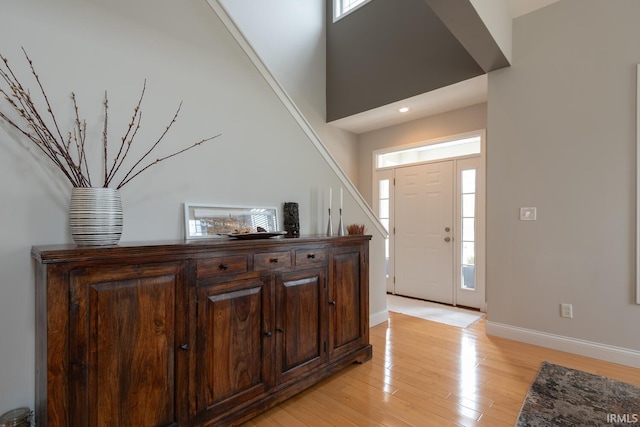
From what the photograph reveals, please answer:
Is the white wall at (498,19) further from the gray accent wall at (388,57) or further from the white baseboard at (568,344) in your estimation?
the white baseboard at (568,344)

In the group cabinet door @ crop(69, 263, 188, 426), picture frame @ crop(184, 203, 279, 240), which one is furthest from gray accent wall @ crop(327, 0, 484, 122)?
cabinet door @ crop(69, 263, 188, 426)

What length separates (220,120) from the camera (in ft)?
7.06

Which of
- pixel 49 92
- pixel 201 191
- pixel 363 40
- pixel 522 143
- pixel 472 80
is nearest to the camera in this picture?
pixel 49 92

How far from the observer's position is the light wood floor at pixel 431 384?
1.75 m

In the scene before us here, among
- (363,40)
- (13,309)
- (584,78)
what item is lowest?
(13,309)

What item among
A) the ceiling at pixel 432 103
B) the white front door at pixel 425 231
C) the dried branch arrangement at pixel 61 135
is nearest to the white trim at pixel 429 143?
the white front door at pixel 425 231

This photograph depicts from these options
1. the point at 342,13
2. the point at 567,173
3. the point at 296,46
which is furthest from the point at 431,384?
the point at 342,13

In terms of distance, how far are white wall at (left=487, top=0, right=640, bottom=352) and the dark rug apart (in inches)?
23.4

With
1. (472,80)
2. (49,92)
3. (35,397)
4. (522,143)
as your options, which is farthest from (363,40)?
(35,397)

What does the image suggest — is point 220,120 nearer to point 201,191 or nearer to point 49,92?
point 201,191

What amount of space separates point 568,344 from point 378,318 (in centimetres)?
166

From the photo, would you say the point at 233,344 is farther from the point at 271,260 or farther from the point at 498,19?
the point at 498,19

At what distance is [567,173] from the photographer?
8.85 ft

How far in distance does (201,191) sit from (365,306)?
59.5 inches
